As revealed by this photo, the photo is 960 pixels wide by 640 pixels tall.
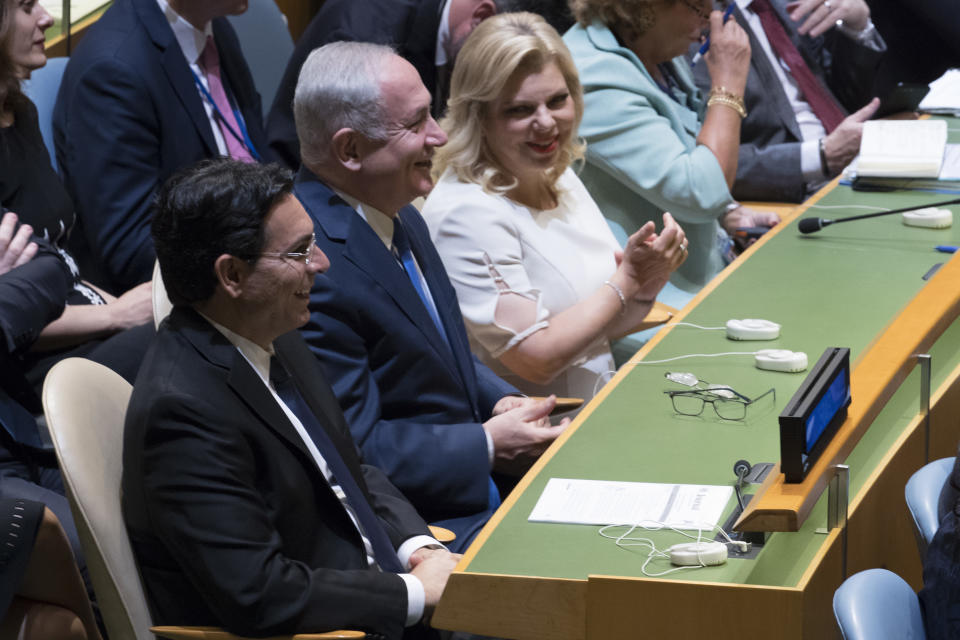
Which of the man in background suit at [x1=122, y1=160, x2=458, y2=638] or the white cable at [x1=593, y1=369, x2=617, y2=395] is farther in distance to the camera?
the white cable at [x1=593, y1=369, x2=617, y2=395]

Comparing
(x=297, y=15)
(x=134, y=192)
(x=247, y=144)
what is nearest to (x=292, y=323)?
(x=134, y=192)

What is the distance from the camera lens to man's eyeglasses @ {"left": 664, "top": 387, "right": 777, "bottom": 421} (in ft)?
7.14

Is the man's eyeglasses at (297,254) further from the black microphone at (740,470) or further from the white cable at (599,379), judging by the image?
the white cable at (599,379)

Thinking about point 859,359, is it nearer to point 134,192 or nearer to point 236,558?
point 236,558

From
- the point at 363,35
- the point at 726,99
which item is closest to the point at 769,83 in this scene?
the point at 726,99

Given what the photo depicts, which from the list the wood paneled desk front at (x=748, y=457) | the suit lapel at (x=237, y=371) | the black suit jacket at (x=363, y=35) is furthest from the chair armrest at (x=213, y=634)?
the black suit jacket at (x=363, y=35)

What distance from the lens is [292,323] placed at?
189cm

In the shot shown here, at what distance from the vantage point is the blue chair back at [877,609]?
142 centimetres

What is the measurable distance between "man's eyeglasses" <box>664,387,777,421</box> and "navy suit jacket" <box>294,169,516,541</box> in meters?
0.37

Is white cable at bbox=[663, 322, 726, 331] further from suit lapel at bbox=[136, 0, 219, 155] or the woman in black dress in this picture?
suit lapel at bbox=[136, 0, 219, 155]

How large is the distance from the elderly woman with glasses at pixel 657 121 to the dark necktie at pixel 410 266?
33.2 inches

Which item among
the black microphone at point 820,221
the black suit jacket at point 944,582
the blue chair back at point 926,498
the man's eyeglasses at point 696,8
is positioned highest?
the man's eyeglasses at point 696,8

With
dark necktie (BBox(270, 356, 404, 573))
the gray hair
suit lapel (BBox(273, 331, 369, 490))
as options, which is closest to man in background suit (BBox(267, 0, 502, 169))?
the gray hair

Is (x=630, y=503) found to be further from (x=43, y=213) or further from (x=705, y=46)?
(x=705, y=46)
